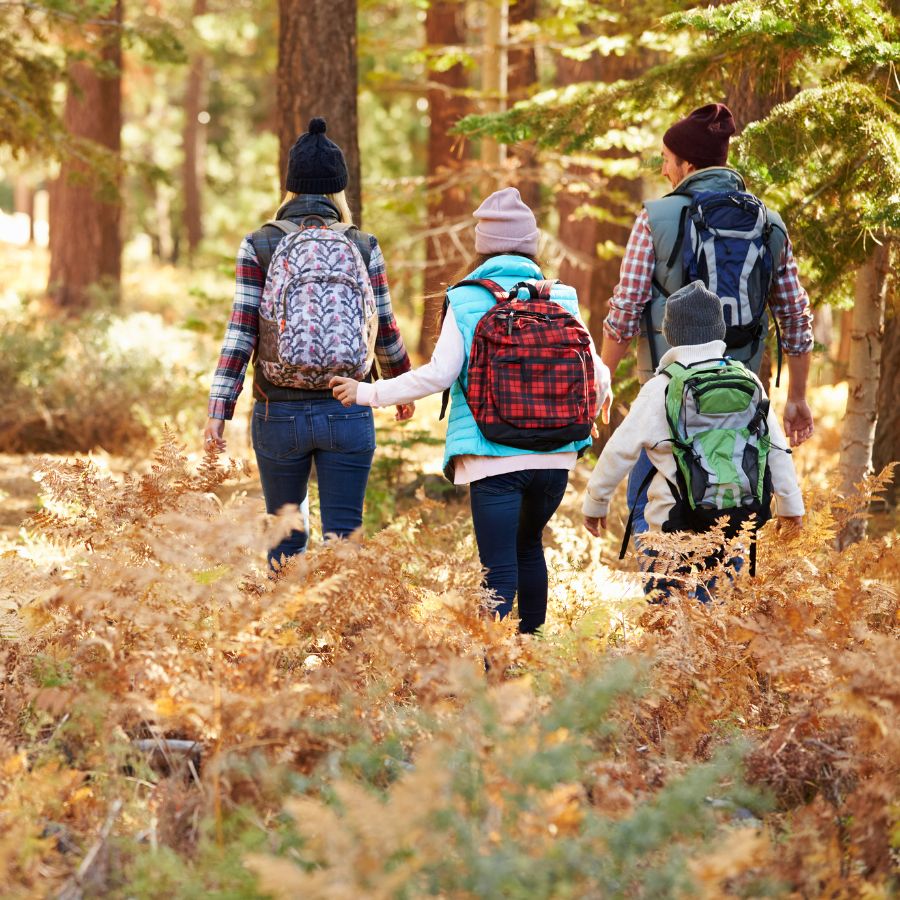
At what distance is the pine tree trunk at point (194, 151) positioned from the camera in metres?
27.5

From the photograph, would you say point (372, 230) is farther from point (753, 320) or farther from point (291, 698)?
point (291, 698)

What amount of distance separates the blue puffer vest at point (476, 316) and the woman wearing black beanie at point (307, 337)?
513 millimetres

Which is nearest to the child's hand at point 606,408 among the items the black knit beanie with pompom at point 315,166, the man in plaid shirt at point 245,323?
the man in plaid shirt at point 245,323

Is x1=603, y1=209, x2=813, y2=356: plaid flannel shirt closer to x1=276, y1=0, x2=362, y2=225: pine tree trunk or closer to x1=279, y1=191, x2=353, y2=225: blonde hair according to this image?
x1=279, y1=191, x2=353, y2=225: blonde hair

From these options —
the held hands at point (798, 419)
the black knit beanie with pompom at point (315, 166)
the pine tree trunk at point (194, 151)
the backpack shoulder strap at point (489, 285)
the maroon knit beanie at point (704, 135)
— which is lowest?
the held hands at point (798, 419)

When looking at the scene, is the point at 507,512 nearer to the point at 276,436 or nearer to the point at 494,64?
the point at 276,436

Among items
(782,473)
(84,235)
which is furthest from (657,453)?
(84,235)

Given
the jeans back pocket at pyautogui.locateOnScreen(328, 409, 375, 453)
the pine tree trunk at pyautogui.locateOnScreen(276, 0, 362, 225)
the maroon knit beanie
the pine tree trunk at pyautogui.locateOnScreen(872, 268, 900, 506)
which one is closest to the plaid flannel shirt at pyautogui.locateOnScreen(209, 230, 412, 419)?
the jeans back pocket at pyautogui.locateOnScreen(328, 409, 375, 453)

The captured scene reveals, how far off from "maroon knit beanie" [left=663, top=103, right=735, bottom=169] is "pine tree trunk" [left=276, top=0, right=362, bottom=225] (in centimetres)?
348

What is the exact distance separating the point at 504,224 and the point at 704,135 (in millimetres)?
1017

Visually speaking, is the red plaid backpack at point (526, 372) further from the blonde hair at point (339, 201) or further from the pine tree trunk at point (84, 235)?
the pine tree trunk at point (84, 235)

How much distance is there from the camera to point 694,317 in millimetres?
4254

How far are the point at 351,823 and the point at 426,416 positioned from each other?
9397mm

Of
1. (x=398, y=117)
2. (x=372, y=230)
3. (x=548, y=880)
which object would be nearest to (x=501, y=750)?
(x=548, y=880)
